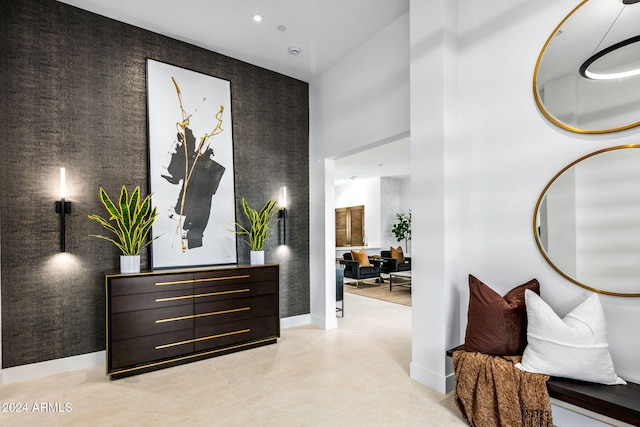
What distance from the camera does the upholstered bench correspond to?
5.30ft

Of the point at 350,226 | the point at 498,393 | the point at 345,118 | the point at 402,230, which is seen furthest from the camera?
the point at 350,226

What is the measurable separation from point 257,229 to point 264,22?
2126 mm

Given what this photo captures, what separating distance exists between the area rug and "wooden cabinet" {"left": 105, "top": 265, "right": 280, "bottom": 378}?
313 centimetres

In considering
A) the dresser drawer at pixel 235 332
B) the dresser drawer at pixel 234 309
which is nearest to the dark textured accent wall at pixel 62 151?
the dresser drawer at pixel 234 309

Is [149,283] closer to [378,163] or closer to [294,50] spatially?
[294,50]

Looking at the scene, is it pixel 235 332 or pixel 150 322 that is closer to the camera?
pixel 150 322

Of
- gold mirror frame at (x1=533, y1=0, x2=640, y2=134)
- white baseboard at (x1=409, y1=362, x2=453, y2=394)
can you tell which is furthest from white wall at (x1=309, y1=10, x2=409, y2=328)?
white baseboard at (x1=409, y1=362, x2=453, y2=394)

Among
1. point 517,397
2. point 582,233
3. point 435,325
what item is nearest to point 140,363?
point 435,325

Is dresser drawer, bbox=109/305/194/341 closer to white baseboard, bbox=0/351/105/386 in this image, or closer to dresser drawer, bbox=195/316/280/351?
dresser drawer, bbox=195/316/280/351

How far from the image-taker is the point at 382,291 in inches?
286

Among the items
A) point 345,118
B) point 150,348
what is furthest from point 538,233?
point 150,348

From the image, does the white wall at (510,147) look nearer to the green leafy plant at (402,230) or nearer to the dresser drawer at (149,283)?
the dresser drawer at (149,283)

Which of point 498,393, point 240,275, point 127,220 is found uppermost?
point 127,220

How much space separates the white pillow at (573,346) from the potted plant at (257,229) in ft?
8.68
